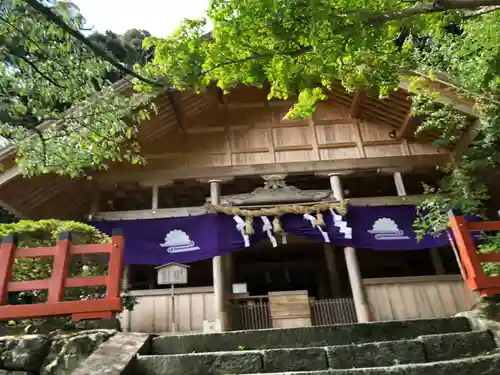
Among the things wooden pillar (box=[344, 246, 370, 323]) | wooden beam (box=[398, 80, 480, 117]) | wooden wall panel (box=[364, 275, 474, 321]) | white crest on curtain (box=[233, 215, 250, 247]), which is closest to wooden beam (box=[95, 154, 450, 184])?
white crest on curtain (box=[233, 215, 250, 247])

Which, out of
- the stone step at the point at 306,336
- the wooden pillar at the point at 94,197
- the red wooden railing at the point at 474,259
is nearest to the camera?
the stone step at the point at 306,336

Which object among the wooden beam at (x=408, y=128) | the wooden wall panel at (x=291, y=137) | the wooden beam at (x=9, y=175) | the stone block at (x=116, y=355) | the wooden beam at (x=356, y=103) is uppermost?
the wooden beam at (x=356, y=103)

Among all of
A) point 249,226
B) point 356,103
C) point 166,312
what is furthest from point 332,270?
point 166,312

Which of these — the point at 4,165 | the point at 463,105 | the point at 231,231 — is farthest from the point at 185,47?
the point at 463,105

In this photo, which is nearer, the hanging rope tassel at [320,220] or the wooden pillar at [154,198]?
the hanging rope tassel at [320,220]

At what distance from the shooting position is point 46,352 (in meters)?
4.11

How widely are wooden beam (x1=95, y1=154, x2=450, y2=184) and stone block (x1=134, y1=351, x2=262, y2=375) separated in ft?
19.4

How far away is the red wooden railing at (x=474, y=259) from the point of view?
5066 millimetres

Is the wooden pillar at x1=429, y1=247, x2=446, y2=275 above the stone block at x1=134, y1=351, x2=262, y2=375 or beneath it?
above

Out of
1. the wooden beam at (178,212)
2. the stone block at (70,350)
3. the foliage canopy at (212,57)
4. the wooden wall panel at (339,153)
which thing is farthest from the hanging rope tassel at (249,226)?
the stone block at (70,350)

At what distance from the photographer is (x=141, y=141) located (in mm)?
9703

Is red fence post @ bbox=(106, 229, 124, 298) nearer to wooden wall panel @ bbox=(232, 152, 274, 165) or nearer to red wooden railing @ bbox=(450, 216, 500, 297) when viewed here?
red wooden railing @ bbox=(450, 216, 500, 297)

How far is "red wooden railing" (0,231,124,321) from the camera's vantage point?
484 cm

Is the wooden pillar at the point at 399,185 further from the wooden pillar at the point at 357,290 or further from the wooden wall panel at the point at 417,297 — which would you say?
the wooden wall panel at the point at 417,297
